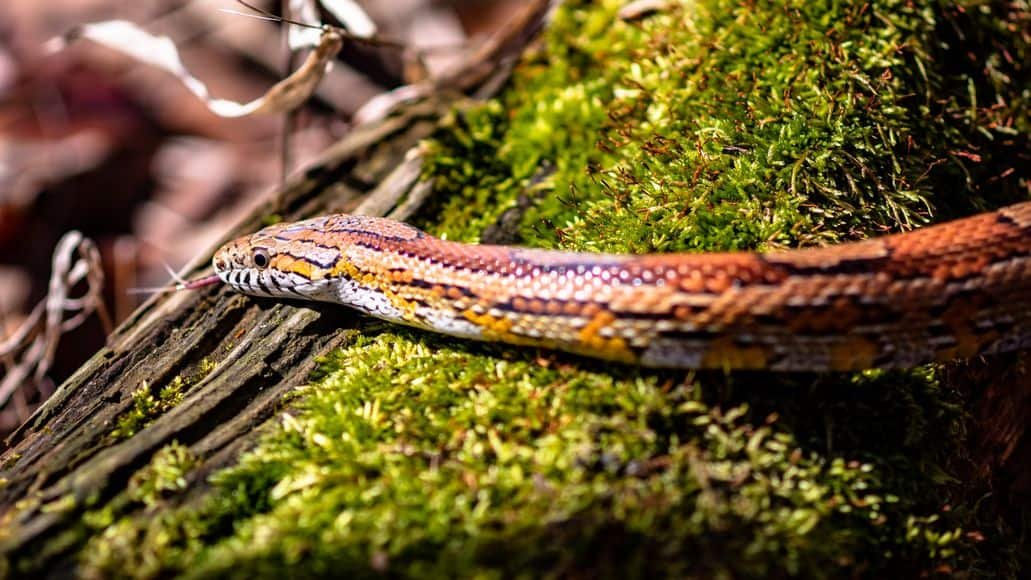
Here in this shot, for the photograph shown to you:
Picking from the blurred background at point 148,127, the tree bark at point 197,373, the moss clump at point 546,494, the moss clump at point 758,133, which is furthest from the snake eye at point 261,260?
the blurred background at point 148,127

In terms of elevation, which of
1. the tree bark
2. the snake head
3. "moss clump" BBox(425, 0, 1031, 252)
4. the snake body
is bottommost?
the tree bark

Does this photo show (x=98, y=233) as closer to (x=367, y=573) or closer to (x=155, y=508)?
(x=155, y=508)

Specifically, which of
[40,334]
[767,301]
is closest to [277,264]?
[40,334]

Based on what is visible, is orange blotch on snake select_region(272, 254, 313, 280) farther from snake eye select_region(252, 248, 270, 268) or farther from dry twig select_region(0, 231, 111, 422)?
dry twig select_region(0, 231, 111, 422)

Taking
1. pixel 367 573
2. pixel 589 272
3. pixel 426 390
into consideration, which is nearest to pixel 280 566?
pixel 367 573

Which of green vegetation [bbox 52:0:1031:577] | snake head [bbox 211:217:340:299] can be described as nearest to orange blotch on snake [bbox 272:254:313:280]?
snake head [bbox 211:217:340:299]

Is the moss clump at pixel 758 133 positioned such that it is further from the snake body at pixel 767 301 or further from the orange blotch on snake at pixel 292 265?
the orange blotch on snake at pixel 292 265

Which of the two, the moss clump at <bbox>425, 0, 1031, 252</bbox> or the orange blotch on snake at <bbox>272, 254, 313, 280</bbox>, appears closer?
the moss clump at <bbox>425, 0, 1031, 252</bbox>
